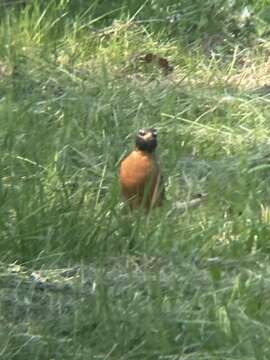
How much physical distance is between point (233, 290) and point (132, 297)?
0.97ft

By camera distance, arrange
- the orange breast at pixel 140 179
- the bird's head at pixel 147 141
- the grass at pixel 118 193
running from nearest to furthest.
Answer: the grass at pixel 118 193 < the orange breast at pixel 140 179 < the bird's head at pixel 147 141

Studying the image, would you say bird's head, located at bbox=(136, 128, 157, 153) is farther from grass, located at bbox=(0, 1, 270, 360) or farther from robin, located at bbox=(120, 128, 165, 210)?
grass, located at bbox=(0, 1, 270, 360)

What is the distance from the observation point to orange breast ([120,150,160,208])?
14.1 ft

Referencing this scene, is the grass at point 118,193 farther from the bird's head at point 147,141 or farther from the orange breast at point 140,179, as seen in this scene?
the bird's head at point 147,141

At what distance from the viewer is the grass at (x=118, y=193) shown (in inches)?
134

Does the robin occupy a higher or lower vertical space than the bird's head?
lower

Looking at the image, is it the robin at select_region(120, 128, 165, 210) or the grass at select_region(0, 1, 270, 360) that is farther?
the robin at select_region(120, 128, 165, 210)

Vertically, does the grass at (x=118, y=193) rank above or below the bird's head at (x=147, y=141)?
below

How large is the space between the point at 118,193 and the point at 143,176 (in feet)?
0.37

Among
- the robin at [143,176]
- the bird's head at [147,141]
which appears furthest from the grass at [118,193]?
the bird's head at [147,141]

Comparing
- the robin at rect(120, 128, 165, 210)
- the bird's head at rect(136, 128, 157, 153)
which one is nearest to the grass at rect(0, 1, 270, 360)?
the robin at rect(120, 128, 165, 210)

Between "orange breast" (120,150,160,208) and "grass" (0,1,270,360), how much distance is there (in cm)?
6

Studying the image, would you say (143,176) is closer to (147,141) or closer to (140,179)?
(140,179)

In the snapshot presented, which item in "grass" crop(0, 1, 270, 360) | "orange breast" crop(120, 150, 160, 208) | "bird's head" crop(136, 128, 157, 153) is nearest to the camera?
"grass" crop(0, 1, 270, 360)
